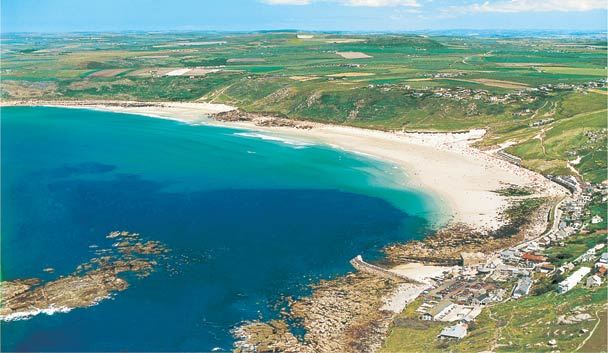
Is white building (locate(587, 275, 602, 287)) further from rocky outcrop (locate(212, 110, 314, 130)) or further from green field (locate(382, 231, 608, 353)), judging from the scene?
rocky outcrop (locate(212, 110, 314, 130))

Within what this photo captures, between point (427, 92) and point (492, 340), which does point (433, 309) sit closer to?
point (492, 340)

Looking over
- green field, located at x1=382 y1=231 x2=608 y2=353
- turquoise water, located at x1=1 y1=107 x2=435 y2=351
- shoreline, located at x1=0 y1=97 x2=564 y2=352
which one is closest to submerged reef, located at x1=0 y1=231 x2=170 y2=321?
turquoise water, located at x1=1 y1=107 x2=435 y2=351

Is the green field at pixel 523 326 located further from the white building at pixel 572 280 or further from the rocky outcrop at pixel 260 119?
the rocky outcrop at pixel 260 119

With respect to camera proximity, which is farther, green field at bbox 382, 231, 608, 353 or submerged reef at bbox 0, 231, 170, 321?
submerged reef at bbox 0, 231, 170, 321

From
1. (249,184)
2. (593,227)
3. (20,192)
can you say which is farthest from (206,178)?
(593,227)

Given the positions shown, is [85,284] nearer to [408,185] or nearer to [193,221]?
[193,221]
